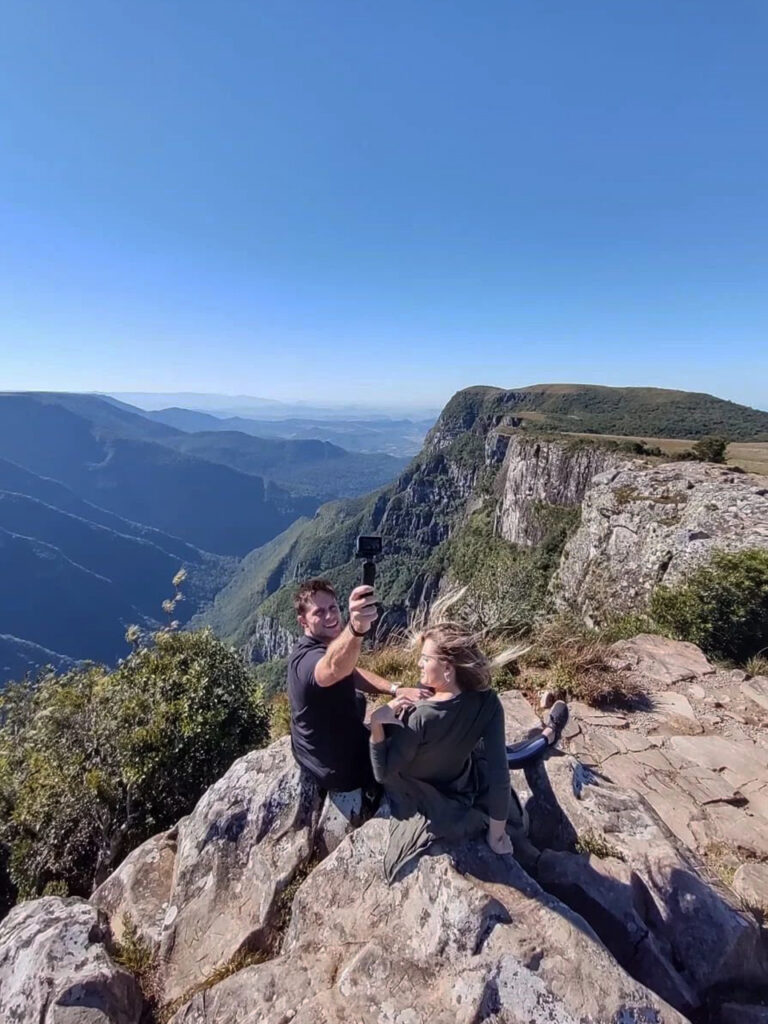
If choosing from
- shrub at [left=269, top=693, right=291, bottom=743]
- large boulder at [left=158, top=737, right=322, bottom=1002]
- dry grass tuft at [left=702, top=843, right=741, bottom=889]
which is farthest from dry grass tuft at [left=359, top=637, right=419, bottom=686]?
dry grass tuft at [left=702, top=843, right=741, bottom=889]

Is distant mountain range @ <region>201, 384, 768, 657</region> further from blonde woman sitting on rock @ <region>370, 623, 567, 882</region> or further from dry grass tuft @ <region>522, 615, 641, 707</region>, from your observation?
blonde woman sitting on rock @ <region>370, 623, 567, 882</region>

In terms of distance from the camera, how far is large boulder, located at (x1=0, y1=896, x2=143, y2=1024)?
3105 millimetres

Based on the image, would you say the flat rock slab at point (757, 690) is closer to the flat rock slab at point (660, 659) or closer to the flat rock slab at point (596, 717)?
the flat rock slab at point (660, 659)

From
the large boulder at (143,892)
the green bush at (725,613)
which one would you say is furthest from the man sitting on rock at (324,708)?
the green bush at (725,613)

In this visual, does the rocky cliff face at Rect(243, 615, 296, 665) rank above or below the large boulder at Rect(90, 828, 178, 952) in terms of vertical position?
below

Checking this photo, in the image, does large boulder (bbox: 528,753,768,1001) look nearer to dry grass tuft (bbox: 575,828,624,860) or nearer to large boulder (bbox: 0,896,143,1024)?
dry grass tuft (bbox: 575,828,624,860)

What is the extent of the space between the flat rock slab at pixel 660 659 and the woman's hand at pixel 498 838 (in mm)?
5667

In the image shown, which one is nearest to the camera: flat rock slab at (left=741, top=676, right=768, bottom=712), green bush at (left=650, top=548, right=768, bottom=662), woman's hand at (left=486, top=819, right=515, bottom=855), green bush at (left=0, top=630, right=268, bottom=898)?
woman's hand at (left=486, top=819, right=515, bottom=855)

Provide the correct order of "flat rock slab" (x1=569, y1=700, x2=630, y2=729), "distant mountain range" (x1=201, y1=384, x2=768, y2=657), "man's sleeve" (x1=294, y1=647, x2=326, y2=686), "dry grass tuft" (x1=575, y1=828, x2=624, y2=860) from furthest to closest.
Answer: "distant mountain range" (x1=201, y1=384, x2=768, y2=657) → "flat rock slab" (x1=569, y1=700, x2=630, y2=729) → "dry grass tuft" (x1=575, y1=828, x2=624, y2=860) → "man's sleeve" (x1=294, y1=647, x2=326, y2=686)

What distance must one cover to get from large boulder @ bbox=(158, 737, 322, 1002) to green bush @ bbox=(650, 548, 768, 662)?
8781 millimetres

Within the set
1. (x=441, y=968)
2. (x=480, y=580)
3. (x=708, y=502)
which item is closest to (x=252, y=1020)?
(x=441, y=968)

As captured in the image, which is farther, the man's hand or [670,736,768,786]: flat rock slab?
[670,736,768,786]: flat rock slab

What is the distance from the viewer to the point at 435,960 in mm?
2783

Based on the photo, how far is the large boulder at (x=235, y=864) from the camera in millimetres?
3594
